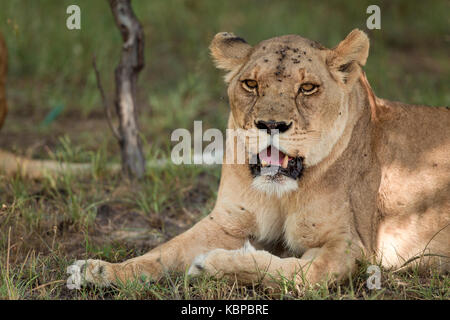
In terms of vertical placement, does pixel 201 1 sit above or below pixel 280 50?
above

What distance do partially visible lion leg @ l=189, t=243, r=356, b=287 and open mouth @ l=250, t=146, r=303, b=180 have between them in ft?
1.23

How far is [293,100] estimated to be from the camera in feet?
10.4

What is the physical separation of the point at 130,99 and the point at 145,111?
5.96 feet

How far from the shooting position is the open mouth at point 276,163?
317 centimetres

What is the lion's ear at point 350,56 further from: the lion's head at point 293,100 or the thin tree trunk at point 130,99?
the thin tree trunk at point 130,99

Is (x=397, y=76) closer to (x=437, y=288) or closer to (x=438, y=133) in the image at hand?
(x=438, y=133)

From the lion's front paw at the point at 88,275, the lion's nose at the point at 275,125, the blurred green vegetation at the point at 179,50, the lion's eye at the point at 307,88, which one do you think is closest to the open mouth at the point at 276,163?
the lion's nose at the point at 275,125

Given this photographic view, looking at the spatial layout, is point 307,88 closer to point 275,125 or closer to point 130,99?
point 275,125

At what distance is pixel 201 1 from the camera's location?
8883 mm

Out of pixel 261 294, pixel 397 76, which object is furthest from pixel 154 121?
pixel 261 294

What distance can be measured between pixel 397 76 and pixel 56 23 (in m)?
3.78

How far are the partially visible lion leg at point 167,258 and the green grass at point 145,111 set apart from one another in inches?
2.6

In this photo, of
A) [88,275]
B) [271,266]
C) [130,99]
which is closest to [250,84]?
[271,266]

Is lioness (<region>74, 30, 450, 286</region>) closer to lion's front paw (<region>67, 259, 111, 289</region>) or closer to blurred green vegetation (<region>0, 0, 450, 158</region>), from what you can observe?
lion's front paw (<region>67, 259, 111, 289</region>)
